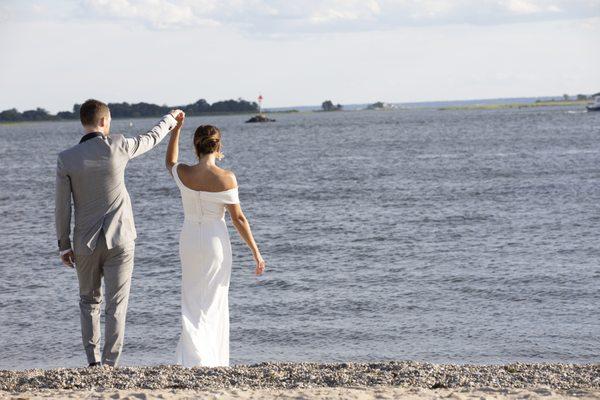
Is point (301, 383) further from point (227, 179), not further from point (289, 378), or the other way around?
point (227, 179)

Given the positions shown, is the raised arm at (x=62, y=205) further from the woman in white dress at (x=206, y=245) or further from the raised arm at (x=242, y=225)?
the raised arm at (x=242, y=225)

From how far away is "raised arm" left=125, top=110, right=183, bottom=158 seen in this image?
751 centimetres

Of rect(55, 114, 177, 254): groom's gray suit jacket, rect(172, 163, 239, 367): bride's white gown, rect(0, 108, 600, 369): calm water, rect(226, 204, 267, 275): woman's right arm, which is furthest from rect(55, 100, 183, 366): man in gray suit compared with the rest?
rect(0, 108, 600, 369): calm water

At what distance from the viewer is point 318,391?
6820mm

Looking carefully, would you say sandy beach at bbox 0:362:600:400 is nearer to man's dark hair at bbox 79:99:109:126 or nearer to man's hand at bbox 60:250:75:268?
man's hand at bbox 60:250:75:268

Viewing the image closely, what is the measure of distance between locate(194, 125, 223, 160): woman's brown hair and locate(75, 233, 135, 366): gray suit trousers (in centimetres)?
93

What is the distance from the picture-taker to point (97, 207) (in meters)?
7.36

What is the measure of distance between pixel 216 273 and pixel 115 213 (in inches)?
40.4

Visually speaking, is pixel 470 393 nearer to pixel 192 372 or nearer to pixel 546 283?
pixel 192 372

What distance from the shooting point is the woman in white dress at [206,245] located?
7664mm

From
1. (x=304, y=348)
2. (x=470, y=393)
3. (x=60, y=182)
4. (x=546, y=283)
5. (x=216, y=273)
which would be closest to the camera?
(x=470, y=393)

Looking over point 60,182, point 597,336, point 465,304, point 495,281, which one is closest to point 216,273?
point 60,182

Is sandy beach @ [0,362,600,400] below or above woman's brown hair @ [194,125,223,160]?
below

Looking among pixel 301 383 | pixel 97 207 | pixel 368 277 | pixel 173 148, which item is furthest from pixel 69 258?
pixel 368 277
